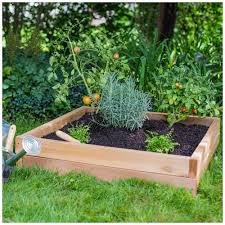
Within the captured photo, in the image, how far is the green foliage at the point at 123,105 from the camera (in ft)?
12.1

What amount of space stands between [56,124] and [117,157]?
87cm

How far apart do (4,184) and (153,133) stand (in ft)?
3.92

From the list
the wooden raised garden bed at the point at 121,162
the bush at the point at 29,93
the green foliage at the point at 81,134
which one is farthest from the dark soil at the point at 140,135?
Result: the bush at the point at 29,93

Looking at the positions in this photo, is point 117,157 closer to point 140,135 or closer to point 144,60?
point 140,135

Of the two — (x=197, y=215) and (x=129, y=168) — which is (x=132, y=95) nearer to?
(x=129, y=168)

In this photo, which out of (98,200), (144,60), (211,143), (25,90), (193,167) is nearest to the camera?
(98,200)

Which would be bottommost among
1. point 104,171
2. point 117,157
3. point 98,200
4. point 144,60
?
point 98,200

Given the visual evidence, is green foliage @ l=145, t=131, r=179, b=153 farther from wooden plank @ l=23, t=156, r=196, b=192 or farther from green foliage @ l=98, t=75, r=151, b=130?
green foliage @ l=98, t=75, r=151, b=130

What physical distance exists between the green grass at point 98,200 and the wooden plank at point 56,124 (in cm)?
38

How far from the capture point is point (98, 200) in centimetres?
291

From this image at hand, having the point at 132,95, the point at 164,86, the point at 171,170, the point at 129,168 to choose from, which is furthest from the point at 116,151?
the point at 164,86

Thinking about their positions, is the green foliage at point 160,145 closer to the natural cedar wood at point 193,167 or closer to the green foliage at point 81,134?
the natural cedar wood at point 193,167

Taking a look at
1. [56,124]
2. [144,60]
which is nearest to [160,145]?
[56,124]

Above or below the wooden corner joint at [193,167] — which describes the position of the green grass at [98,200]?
below
